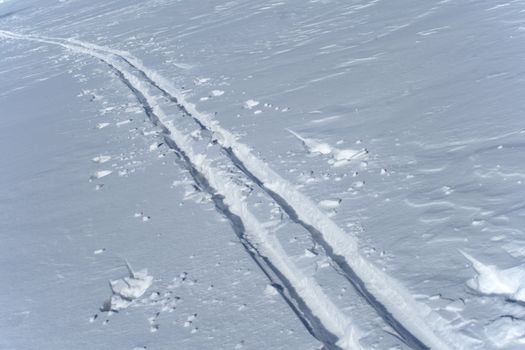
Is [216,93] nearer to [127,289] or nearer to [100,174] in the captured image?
[100,174]

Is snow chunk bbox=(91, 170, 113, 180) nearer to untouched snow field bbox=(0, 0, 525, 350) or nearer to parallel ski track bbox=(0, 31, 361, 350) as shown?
untouched snow field bbox=(0, 0, 525, 350)

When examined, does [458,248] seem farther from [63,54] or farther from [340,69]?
[63,54]

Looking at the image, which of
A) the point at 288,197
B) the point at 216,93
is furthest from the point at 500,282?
the point at 216,93

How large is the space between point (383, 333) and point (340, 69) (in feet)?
15.7

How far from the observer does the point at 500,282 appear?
3.16 meters

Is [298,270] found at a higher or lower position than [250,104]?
lower

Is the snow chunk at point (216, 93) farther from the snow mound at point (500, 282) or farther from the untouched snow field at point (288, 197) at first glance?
the snow mound at point (500, 282)

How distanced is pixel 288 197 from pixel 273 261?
2.83ft

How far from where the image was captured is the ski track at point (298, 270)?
3.07m

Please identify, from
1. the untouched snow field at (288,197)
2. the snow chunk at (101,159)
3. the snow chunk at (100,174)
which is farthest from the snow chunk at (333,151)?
the snow chunk at (101,159)

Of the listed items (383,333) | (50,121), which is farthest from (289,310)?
(50,121)

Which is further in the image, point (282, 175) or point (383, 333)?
point (282, 175)

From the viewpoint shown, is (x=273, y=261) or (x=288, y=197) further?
(x=288, y=197)

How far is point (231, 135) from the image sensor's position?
599 centimetres
